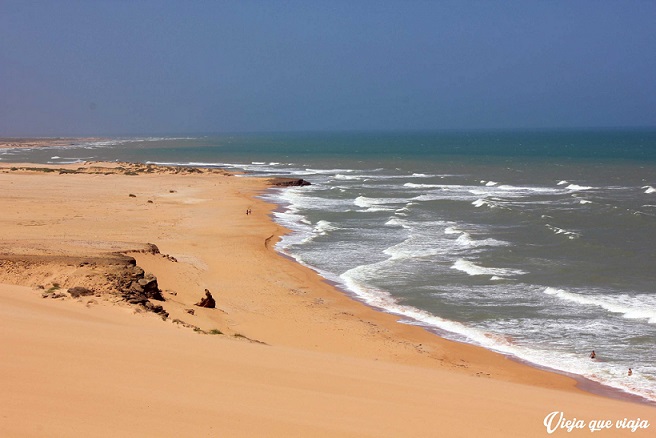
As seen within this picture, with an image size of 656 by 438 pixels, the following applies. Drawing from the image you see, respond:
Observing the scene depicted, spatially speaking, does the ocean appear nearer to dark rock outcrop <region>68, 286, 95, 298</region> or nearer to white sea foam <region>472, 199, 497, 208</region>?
white sea foam <region>472, 199, 497, 208</region>

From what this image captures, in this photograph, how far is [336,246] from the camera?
32.5 metres

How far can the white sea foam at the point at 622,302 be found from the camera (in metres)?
20.7

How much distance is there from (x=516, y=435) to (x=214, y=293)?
47.0ft

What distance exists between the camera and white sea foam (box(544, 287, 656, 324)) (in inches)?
814

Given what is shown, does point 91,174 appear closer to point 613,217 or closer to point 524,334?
point 613,217

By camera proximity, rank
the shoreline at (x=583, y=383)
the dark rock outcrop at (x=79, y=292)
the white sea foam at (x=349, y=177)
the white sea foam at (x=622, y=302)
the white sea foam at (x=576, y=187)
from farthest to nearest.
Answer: the white sea foam at (x=349, y=177) < the white sea foam at (x=576, y=187) < the white sea foam at (x=622, y=302) < the dark rock outcrop at (x=79, y=292) < the shoreline at (x=583, y=383)

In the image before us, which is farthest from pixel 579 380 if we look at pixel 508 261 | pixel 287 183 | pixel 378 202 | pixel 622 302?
pixel 287 183

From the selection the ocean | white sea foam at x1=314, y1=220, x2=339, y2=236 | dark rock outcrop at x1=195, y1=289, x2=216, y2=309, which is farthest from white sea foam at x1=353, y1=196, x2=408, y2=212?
dark rock outcrop at x1=195, y1=289, x2=216, y2=309

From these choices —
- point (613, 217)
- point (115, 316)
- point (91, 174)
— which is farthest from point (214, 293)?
point (91, 174)

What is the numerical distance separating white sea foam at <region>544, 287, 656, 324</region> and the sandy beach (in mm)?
6138

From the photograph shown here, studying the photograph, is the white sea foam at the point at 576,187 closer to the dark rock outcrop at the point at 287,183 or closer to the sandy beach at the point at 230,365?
the dark rock outcrop at the point at 287,183

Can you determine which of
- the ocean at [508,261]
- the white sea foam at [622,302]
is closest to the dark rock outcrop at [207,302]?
the ocean at [508,261]

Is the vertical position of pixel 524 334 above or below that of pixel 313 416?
below

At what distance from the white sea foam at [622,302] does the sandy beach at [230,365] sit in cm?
614
